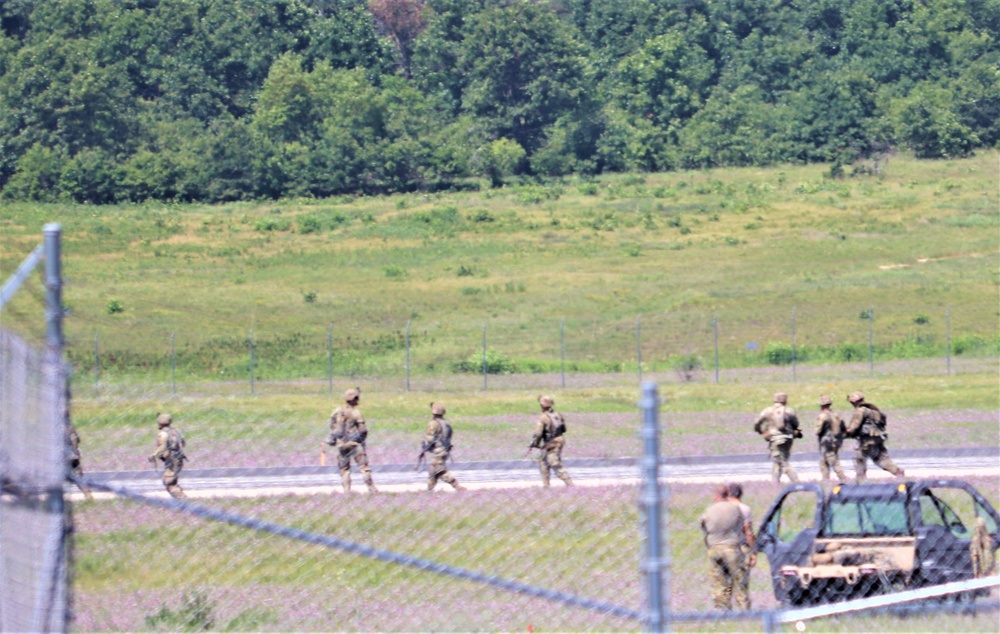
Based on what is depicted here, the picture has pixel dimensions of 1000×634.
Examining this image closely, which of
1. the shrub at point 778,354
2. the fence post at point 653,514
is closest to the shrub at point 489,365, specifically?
the shrub at point 778,354

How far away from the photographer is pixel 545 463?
17.3m

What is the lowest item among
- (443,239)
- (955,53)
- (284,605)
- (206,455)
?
(284,605)

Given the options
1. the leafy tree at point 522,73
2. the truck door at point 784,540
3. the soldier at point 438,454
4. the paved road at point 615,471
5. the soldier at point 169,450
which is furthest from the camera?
the leafy tree at point 522,73

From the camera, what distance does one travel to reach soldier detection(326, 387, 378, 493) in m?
15.6

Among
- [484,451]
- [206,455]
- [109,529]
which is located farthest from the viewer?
[484,451]

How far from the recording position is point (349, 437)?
16172mm

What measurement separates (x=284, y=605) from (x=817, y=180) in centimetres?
6024

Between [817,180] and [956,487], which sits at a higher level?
[817,180]

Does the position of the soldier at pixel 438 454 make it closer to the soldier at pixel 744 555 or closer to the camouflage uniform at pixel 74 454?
the soldier at pixel 744 555

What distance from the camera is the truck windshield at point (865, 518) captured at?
1052 cm

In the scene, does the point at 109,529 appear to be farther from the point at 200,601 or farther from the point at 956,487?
the point at 956,487

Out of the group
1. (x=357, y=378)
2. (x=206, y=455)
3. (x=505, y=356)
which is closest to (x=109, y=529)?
(x=206, y=455)

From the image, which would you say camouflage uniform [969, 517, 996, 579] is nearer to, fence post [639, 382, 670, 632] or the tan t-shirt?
the tan t-shirt

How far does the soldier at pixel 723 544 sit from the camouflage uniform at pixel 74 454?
13.4 feet
